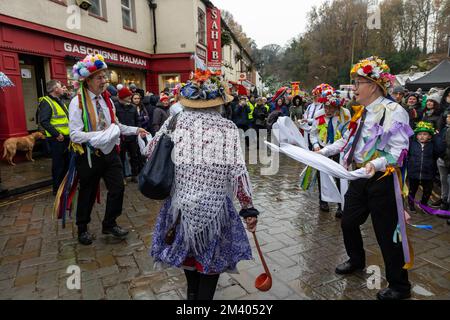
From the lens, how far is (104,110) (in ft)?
12.6

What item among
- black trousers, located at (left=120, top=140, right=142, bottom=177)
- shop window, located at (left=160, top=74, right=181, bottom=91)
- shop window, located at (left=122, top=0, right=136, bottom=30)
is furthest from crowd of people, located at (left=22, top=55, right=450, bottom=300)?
shop window, located at (left=160, top=74, right=181, bottom=91)

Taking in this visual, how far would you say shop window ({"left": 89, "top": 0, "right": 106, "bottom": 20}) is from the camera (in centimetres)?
1173

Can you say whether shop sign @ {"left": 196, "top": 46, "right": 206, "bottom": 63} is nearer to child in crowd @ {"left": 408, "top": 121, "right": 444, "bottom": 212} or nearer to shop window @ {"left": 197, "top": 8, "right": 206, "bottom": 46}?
shop window @ {"left": 197, "top": 8, "right": 206, "bottom": 46}

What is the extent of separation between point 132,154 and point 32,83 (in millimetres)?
5084

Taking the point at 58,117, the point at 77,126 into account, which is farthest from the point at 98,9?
the point at 77,126

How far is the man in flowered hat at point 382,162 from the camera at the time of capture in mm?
2670

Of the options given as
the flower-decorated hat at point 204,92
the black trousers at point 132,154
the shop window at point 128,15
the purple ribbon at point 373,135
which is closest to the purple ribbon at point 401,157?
the purple ribbon at point 373,135

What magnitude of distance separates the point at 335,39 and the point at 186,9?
114 ft

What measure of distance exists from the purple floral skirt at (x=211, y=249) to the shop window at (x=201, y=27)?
1625 centimetres

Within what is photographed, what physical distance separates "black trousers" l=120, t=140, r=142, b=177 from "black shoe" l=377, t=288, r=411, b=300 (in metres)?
5.42

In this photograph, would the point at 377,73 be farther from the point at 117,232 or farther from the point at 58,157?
the point at 58,157

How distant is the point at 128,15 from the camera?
46.5 ft

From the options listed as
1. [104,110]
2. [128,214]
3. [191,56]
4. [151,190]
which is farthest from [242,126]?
[151,190]

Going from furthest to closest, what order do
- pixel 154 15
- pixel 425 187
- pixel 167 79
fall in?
pixel 167 79
pixel 154 15
pixel 425 187
